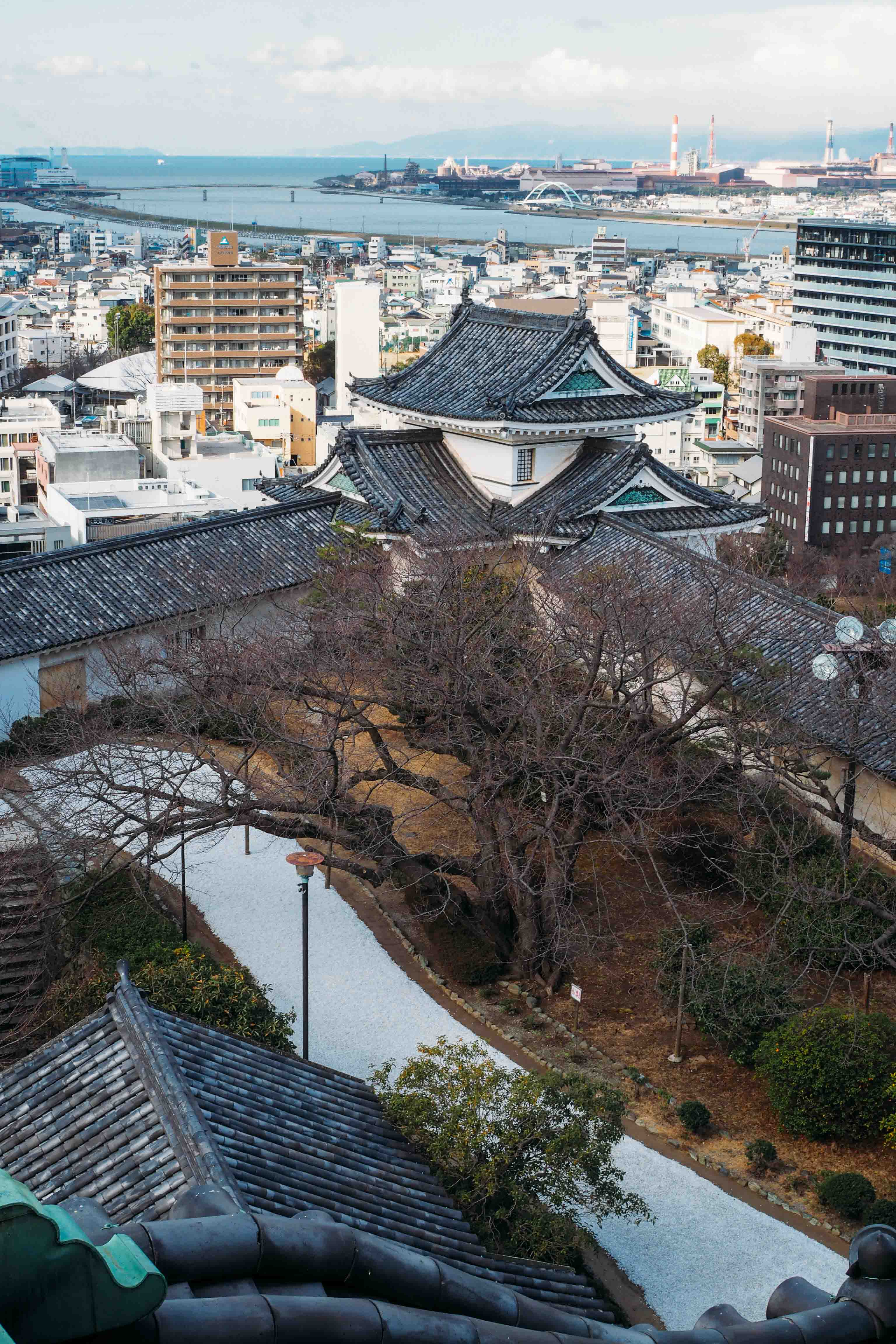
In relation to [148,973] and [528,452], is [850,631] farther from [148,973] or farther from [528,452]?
[528,452]

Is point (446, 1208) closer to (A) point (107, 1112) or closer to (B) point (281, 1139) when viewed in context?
(B) point (281, 1139)

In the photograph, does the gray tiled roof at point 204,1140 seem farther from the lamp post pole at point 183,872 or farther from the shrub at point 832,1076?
the lamp post pole at point 183,872

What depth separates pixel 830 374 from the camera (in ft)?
245

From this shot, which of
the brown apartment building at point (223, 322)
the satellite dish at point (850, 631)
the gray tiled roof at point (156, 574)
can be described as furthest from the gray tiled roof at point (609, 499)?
the brown apartment building at point (223, 322)

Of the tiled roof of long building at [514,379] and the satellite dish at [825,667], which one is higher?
the tiled roof of long building at [514,379]

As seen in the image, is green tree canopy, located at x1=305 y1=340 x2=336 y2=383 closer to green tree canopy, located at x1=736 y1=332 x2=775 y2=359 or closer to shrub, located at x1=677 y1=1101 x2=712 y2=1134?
green tree canopy, located at x1=736 y1=332 x2=775 y2=359

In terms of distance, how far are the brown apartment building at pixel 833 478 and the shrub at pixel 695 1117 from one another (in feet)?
136

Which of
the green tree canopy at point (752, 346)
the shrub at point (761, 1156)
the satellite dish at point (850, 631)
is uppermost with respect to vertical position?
the green tree canopy at point (752, 346)

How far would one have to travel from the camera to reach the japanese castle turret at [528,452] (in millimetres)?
25078

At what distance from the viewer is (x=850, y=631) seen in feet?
52.6

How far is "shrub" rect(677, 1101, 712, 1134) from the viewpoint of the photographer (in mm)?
13648

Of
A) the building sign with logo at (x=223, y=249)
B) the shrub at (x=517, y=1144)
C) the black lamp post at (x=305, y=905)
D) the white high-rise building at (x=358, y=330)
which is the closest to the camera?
the shrub at (x=517, y=1144)

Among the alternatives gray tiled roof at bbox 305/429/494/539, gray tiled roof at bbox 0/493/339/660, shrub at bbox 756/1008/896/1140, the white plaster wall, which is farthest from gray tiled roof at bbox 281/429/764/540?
shrub at bbox 756/1008/896/1140

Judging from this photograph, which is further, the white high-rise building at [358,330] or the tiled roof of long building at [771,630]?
the white high-rise building at [358,330]
